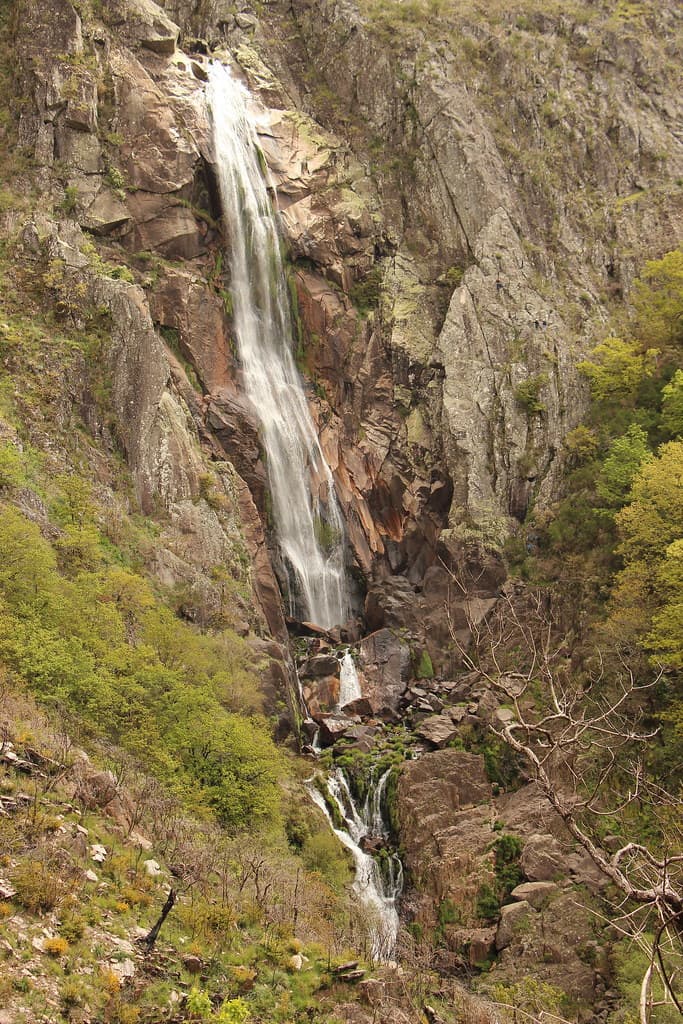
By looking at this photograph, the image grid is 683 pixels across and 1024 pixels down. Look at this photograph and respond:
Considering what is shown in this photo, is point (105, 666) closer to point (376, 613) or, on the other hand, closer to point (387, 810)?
point (387, 810)

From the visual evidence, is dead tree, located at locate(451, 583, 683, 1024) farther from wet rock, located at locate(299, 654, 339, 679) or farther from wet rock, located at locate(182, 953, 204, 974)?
wet rock, located at locate(182, 953, 204, 974)

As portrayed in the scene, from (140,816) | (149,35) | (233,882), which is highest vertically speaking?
(149,35)

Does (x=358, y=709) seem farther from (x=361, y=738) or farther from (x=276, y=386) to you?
(x=276, y=386)

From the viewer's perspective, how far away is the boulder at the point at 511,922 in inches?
854

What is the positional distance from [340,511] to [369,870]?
64.0 ft

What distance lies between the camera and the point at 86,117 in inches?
1452

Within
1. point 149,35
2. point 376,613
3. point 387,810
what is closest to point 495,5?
point 149,35

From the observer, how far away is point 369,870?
25109mm

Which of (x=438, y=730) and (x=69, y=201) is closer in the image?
(x=438, y=730)

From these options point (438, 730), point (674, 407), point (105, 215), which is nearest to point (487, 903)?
point (438, 730)

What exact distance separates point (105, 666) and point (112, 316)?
1679 cm

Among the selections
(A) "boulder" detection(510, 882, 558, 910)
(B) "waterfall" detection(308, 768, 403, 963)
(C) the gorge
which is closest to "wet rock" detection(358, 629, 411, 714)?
(C) the gorge

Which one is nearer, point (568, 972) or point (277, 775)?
point (568, 972)

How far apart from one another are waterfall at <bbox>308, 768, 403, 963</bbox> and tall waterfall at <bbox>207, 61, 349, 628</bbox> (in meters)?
11.3
